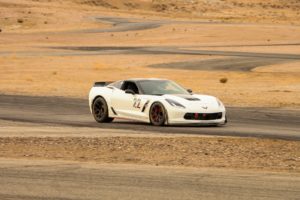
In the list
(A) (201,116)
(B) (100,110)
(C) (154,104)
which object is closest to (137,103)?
(C) (154,104)

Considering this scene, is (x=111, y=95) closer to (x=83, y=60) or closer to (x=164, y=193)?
(x=164, y=193)

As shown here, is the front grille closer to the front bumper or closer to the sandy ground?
the front bumper

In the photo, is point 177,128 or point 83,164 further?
point 177,128

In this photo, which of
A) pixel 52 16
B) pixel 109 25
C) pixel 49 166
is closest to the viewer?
pixel 49 166

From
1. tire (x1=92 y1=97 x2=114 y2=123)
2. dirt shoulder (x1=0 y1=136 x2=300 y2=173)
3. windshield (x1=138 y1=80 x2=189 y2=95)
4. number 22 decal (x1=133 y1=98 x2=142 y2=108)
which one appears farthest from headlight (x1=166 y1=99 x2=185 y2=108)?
dirt shoulder (x1=0 y1=136 x2=300 y2=173)

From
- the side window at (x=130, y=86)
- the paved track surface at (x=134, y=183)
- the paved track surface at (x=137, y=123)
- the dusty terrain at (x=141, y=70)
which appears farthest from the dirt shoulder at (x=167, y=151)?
the side window at (x=130, y=86)

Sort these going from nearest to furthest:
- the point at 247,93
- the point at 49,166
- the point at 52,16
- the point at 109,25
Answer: the point at 49,166 < the point at 247,93 < the point at 109,25 < the point at 52,16

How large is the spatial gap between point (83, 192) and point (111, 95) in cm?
1364

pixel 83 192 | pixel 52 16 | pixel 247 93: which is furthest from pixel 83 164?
pixel 52 16

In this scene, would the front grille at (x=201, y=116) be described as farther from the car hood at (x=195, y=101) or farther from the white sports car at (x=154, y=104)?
the car hood at (x=195, y=101)

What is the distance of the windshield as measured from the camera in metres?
26.0

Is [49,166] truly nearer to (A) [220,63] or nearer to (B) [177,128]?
(B) [177,128]

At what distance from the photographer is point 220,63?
185ft

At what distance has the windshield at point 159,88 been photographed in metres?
26.0
